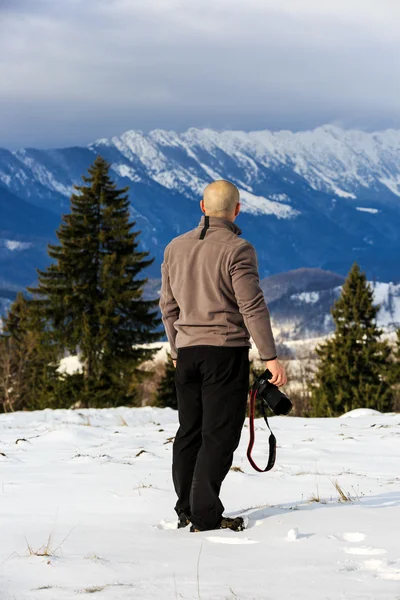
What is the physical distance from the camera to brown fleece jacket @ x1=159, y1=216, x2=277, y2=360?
4.41m

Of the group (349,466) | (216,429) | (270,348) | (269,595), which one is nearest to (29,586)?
(269,595)

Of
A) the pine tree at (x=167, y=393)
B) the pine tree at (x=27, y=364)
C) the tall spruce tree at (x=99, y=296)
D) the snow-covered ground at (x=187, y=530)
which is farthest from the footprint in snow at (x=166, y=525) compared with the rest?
the pine tree at (x=167, y=393)

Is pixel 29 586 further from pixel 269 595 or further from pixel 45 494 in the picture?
pixel 45 494

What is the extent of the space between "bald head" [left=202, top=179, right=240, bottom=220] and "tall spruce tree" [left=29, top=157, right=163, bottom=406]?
30067 millimetres

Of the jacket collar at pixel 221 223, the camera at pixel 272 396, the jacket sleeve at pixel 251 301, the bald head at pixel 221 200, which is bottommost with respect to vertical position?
the camera at pixel 272 396

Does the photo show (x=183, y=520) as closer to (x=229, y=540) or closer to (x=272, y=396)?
(x=229, y=540)

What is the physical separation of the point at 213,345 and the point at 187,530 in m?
1.16

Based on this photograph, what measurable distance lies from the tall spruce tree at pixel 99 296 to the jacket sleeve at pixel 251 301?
30.2 metres

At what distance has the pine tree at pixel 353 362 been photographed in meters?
44.8

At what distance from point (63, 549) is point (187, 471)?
3.82ft

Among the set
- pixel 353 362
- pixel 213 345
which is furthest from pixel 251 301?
pixel 353 362

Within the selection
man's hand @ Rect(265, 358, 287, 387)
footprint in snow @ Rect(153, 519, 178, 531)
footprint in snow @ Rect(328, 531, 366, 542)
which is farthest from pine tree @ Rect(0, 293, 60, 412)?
footprint in snow @ Rect(328, 531, 366, 542)

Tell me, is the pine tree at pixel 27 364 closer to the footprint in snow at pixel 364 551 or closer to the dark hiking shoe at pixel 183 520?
the dark hiking shoe at pixel 183 520

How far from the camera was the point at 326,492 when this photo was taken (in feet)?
18.8
